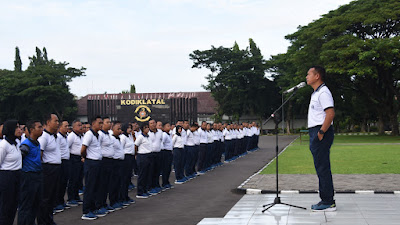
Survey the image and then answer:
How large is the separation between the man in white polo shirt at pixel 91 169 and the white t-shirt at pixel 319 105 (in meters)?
→ 4.06

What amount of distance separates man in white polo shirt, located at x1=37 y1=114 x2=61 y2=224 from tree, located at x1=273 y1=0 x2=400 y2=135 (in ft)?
98.0

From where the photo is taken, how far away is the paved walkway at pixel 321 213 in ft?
23.9

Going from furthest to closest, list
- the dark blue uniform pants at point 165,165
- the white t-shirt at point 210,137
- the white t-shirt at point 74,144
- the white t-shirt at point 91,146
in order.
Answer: the white t-shirt at point 210,137 → the dark blue uniform pants at point 165,165 → the white t-shirt at point 74,144 → the white t-shirt at point 91,146

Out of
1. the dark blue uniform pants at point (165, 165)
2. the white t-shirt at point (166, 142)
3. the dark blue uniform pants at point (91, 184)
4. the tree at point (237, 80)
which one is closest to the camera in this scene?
the dark blue uniform pants at point (91, 184)

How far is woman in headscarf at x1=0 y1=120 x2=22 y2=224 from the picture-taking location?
705 centimetres

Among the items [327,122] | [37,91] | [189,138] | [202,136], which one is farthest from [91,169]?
[37,91]

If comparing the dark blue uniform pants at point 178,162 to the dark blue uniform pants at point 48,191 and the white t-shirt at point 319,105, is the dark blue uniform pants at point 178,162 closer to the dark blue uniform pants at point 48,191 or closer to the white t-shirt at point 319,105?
the dark blue uniform pants at point 48,191

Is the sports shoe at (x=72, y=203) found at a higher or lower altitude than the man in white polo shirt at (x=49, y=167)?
lower

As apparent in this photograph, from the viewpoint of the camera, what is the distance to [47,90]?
53594 mm

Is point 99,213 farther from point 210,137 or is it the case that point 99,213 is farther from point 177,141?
point 210,137

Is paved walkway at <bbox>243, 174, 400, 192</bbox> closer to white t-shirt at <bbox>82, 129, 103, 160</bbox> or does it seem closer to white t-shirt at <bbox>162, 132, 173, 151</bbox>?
white t-shirt at <bbox>162, 132, 173, 151</bbox>

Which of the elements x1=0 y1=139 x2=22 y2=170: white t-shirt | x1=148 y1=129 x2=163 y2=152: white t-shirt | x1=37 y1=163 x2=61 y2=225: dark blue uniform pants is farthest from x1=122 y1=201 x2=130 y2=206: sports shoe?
x1=0 y1=139 x2=22 y2=170: white t-shirt

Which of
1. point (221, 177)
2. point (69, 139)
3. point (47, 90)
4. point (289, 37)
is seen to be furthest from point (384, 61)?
point (47, 90)

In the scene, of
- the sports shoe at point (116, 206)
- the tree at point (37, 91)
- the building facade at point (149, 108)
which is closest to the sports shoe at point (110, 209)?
the sports shoe at point (116, 206)
